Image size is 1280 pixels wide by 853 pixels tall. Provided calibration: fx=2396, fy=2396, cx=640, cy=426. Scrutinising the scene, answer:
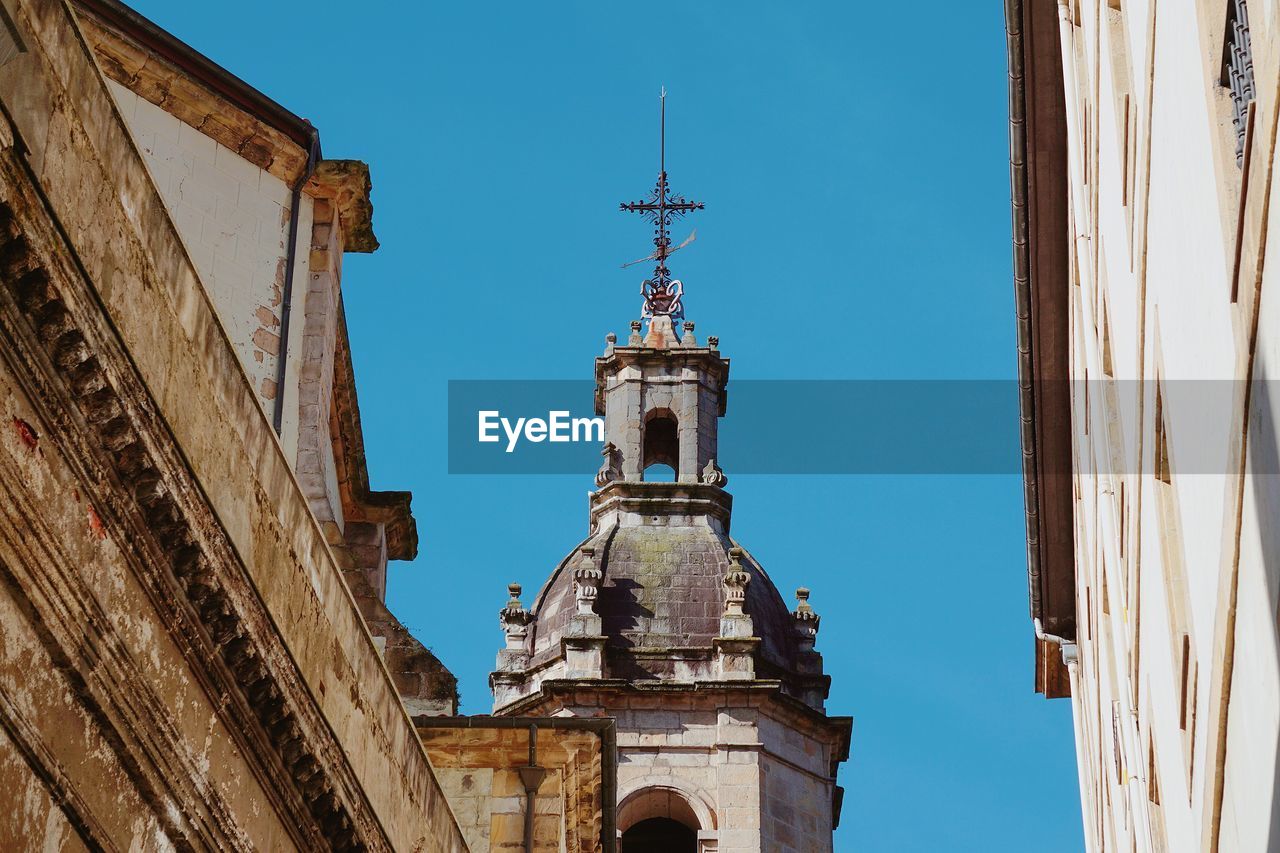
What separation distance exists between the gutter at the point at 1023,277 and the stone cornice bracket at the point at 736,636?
11920 millimetres

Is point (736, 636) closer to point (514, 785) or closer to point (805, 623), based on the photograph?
point (805, 623)

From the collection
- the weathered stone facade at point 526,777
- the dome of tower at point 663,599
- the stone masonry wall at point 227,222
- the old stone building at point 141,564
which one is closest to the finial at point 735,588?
the dome of tower at point 663,599

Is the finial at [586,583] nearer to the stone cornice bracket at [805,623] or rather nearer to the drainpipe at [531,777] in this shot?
the stone cornice bracket at [805,623]

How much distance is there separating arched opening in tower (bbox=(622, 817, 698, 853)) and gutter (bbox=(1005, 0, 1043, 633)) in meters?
12.0

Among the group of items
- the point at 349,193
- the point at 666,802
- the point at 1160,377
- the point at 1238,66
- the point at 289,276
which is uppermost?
the point at 349,193

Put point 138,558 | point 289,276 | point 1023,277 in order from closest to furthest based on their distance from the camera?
1. point 138,558
2. point 289,276
3. point 1023,277

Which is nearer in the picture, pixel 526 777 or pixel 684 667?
pixel 526 777

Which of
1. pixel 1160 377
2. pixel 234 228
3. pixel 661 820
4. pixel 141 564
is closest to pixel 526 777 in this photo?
pixel 234 228

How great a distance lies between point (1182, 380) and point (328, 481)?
1192cm

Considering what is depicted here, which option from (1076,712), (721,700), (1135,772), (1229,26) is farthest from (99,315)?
(721,700)

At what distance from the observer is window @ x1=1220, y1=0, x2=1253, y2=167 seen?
8430 mm

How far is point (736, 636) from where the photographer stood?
3772 cm

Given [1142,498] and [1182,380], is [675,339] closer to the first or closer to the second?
[1142,498]

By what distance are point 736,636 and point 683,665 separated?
96 centimetres
